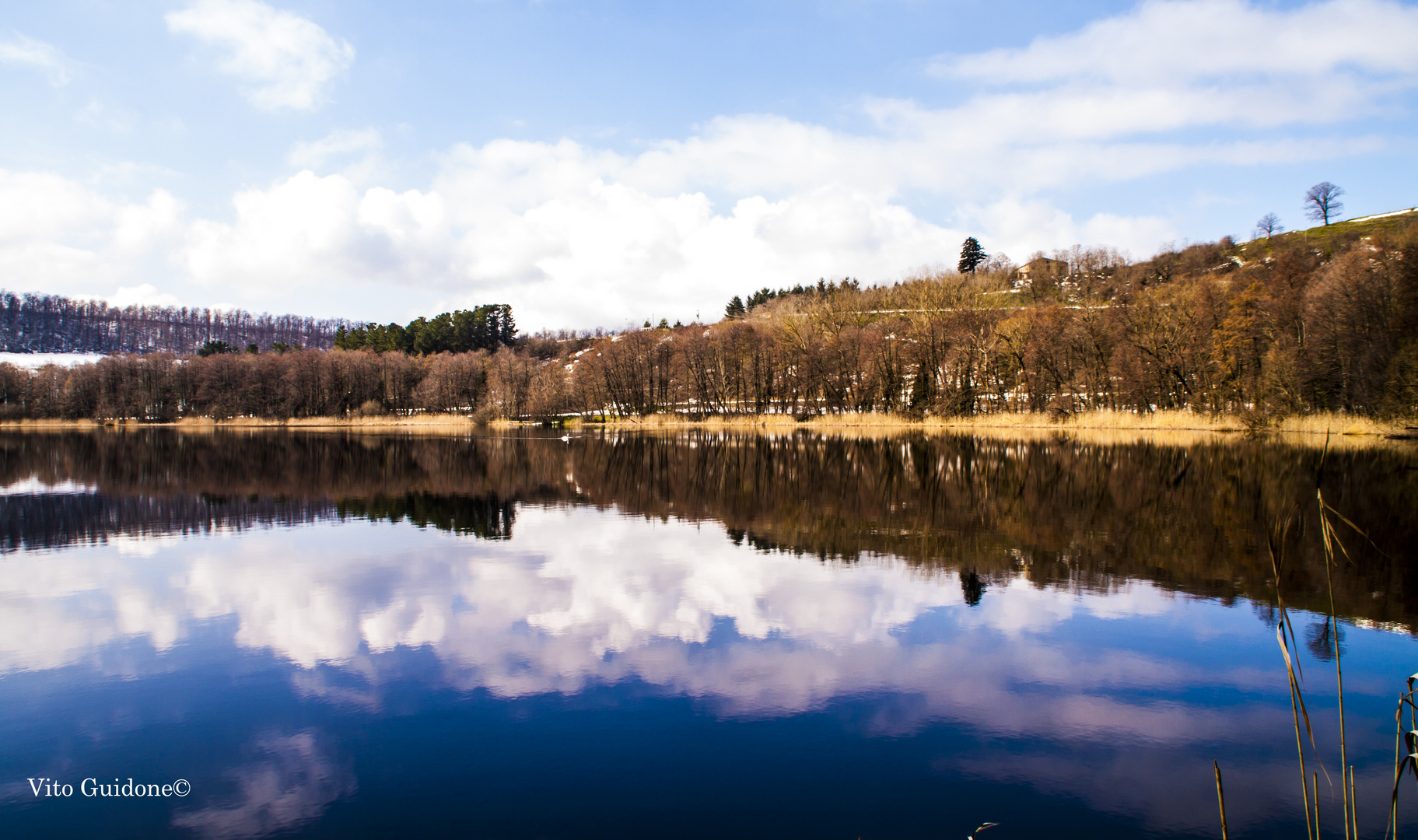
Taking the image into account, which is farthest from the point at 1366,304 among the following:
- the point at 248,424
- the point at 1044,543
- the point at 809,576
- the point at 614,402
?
the point at 248,424

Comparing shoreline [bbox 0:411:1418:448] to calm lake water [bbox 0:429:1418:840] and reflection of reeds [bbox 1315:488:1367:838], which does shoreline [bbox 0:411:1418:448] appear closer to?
calm lake water [bbox 0:429:1418:840]

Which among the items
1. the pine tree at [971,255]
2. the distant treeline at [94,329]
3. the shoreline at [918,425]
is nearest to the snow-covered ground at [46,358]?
the distant treeline at [94,329]

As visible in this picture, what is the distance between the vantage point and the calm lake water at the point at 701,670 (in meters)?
5.02

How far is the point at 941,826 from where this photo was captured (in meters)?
4.66

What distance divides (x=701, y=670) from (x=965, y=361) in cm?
5354

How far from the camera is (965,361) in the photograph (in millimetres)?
56781

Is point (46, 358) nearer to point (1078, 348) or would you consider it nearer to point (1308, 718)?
point (1078, 348)

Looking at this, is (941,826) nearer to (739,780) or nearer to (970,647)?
(739,780)

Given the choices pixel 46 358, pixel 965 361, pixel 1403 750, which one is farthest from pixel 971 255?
pixel 46 358

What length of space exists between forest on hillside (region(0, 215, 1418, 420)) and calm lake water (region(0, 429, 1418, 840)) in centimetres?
2680

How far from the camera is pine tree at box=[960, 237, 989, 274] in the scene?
118375mm

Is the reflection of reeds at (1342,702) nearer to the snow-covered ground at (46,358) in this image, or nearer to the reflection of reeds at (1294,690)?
the reflection of reeds at (1294,690)

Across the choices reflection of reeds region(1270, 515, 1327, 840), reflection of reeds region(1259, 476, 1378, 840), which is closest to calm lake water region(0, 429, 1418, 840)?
reflection of reeds region(1259, 476, 1378, 840)

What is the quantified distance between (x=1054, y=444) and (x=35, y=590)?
37004 mm
